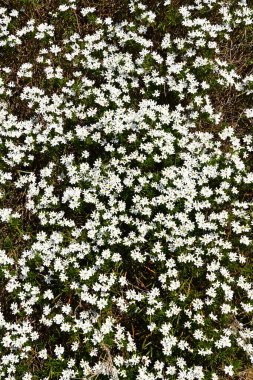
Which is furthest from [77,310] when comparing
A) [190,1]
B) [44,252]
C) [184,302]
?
[190,1]

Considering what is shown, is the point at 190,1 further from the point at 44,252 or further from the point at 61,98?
the point at 44,252

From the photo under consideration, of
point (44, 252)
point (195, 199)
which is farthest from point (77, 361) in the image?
point (195, 199)

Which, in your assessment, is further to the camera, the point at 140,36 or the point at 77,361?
the point at 140,36

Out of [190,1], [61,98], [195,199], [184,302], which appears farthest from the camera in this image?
[190,1]

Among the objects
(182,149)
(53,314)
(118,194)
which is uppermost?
(182,149)

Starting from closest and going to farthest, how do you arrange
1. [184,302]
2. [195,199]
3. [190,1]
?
[184,302] < [195,199] < [190,1]

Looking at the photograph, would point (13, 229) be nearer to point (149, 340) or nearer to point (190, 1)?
point (149, 340)

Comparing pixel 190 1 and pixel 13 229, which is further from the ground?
pixel 190 1
